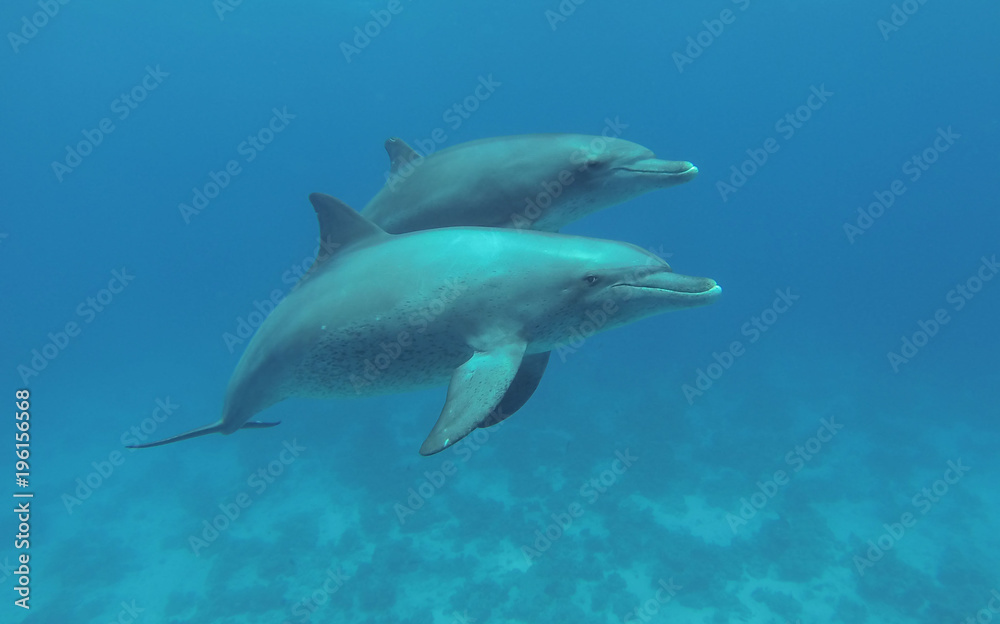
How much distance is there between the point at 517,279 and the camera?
482 centimetres

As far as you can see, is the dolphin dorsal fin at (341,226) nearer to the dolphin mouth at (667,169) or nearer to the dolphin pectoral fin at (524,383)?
the dolphin pectoral fin at (524,383)

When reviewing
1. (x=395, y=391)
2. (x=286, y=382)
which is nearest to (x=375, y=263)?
(x=395, y=391)

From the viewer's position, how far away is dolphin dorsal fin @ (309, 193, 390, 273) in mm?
5605

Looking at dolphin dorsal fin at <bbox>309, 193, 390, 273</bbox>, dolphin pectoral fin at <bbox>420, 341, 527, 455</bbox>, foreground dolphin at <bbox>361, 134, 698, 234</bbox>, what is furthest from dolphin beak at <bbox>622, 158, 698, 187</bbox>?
dolphin dorsal fin at <bbox>309, 193, 390, 273</bbox>

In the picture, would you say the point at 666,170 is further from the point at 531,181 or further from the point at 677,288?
the point at 677,288

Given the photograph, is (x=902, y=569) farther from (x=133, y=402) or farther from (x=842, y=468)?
(x=133, y=402)

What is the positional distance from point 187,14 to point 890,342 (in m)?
63.5

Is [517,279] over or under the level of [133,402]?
over

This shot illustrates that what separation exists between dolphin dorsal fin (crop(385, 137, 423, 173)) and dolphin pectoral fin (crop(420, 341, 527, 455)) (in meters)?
3.28

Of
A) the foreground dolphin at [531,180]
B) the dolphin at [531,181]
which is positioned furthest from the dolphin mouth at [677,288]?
the foreground dolphin at [531,180]

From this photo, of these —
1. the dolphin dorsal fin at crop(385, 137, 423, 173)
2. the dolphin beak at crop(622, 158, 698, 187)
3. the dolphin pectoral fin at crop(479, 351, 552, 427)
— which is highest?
the dolphin beak at crop(622, 158, 698, 187)

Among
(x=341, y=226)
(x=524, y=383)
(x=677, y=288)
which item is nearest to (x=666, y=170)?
(x=677, y=288)

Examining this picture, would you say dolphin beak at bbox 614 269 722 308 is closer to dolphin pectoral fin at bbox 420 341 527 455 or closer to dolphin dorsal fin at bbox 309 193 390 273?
dolphin pectoral fin at bbox 420 341 527 455

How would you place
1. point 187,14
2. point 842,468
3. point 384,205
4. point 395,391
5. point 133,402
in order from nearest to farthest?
point 395,391 → point 384,205 → point 842,468 → point 133,402 → point 187,14
